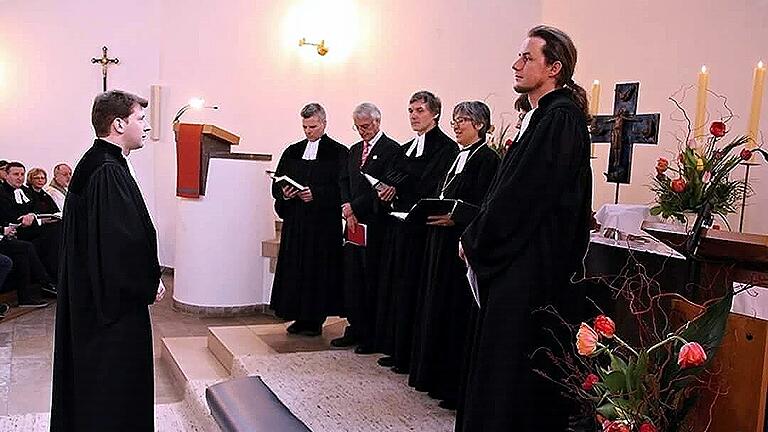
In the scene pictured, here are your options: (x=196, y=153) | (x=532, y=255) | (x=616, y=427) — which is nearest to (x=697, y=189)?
(x=532, y=255)

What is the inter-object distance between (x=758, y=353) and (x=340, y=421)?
7.29 ft

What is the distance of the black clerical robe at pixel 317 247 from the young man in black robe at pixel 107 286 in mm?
2031

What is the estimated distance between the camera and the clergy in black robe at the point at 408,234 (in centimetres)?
391

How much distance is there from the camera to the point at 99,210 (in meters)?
2.74

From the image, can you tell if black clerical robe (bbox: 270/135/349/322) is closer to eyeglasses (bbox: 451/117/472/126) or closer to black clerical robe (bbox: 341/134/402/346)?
black clerical robe (bbox: 341/134/402/346)

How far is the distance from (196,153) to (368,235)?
2211 mm

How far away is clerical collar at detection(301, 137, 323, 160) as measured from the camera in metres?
4.94

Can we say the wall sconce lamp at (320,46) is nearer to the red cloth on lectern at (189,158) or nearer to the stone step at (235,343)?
the red cloth on lectern at (189,158)

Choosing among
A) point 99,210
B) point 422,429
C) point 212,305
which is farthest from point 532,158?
point 212,305

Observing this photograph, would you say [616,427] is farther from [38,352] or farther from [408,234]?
[38,352]

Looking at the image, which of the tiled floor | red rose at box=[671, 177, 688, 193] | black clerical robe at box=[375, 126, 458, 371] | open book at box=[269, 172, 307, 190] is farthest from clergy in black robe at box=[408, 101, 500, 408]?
the tiled floor

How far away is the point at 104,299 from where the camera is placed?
2754mm

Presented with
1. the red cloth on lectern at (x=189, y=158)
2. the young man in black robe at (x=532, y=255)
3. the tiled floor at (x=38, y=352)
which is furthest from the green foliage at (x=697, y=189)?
the red cloth on lectern at (x=189, y=158)

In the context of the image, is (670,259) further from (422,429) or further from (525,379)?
(422,429)
